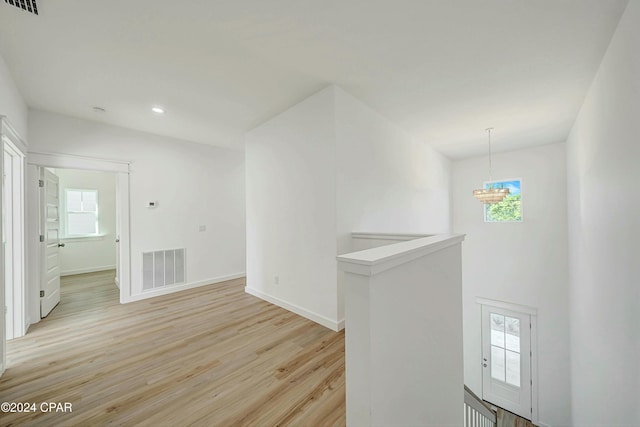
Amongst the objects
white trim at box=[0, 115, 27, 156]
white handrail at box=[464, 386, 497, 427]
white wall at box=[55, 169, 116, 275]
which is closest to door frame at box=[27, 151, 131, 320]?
white trim at box=[0, 115, 27, 156]

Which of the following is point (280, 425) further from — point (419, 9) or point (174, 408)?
point (419, 9)

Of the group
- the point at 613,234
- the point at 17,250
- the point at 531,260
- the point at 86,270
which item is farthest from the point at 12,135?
the point at 531,260

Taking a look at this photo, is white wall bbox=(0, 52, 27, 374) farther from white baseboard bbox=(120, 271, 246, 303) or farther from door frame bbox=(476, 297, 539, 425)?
door frame bbox=(476, 297, 539, 425)

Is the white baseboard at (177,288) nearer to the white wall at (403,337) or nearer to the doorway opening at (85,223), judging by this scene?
the doorway opening at (85,223)

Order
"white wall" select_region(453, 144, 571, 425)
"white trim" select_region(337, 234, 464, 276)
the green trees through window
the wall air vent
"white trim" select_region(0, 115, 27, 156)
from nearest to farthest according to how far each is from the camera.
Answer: "white trim" select_region(337, 234, 464, 276) → "white trim" select_region(0, 115, 27, 156) → the wall air vent → "white wall" select_region(453, 144, 571, 425) → the green trees through window

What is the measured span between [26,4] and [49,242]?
127 inches

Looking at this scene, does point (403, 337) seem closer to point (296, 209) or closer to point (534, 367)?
point (296, 209)

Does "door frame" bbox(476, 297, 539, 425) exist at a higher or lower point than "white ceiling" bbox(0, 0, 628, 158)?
lower

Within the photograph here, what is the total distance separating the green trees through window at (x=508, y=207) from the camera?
5762 mm

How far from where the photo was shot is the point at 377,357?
109 centimetres

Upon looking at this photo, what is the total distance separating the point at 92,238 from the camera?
5992mm

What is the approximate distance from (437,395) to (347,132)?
2.69 meters

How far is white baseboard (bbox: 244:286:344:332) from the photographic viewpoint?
278 centimetres

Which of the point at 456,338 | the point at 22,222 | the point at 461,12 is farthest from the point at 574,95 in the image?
the point at 22,222
